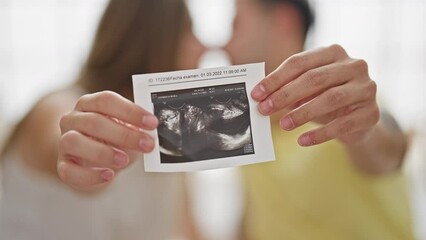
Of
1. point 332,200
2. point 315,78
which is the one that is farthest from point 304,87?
point 332,200

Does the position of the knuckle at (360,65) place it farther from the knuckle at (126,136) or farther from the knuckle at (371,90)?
the knuckle at (126,136)

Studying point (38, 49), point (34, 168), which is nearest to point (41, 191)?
point (34, 168)

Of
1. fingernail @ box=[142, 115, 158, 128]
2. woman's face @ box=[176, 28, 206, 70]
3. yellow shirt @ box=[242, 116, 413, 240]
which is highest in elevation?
woman's face @ box=[176, 28, 206, 70]

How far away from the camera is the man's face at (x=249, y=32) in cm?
114

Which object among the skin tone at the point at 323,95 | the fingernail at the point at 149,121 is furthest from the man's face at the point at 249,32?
the fingernail at the point at 149,121

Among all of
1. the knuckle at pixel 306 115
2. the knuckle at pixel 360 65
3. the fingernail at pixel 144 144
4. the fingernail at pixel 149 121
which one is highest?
the knuckle at pixel 360 65

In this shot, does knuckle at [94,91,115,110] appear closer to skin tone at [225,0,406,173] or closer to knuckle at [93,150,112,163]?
knuckle at [93,150,112,163]

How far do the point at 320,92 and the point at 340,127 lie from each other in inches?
2.2

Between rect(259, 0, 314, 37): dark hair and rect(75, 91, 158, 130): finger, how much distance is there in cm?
56

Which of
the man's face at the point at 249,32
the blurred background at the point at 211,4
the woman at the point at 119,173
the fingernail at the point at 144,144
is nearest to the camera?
the fingernail at the point at 144,144

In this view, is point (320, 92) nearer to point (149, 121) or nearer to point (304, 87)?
point (304, 87)

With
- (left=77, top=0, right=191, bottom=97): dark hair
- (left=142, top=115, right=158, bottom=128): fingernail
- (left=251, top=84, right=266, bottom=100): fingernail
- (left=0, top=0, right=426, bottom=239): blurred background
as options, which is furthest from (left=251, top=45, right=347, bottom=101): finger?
(left=0, top=0, right=426, bottom=239): blurred background

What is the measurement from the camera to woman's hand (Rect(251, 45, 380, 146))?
0.70m

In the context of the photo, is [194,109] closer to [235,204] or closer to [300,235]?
[300,235]
